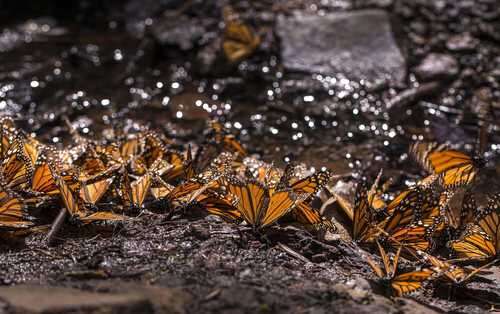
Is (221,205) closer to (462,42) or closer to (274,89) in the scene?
(274,89)

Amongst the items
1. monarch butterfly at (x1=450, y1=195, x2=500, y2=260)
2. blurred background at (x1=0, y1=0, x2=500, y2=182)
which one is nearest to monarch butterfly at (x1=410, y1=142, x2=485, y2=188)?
blurred background at (x1=0, y1=0, x2=500, y2=182)

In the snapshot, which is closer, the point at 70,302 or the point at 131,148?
the point at 70,302

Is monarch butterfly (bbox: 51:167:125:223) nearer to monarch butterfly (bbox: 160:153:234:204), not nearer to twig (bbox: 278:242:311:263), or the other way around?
monarch butterfly (bbox: 160:153:234:204)

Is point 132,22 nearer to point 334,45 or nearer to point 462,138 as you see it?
point 334,45

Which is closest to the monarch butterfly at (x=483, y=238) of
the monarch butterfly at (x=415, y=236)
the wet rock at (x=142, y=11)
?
the monarch butterfly at (x=415, y=236)

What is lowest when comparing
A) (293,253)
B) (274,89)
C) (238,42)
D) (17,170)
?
(293,253)

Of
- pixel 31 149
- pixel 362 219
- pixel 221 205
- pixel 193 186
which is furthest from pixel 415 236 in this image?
pixel 31 149

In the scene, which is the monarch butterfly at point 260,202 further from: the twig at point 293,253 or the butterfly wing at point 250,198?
the twig at point 293,253
